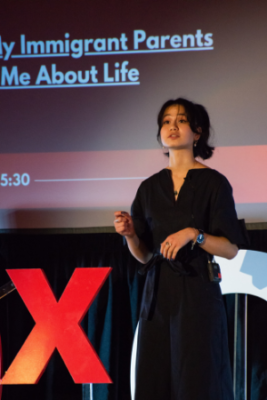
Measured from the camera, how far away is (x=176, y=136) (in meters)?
1.61

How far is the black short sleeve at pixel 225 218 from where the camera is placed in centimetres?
149

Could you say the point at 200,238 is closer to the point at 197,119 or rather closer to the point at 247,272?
the point at 197,119

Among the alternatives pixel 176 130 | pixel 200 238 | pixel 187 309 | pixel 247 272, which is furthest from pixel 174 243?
pixel 247 272

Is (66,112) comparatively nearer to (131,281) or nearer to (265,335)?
(131,281)

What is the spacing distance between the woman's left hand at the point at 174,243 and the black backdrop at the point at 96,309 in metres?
1.05

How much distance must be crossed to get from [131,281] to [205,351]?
1031 mm

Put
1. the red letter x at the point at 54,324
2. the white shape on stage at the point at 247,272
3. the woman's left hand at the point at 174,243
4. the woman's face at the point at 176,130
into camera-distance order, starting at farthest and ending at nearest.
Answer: the white shape on stage at the point at 247,272
the red letter x at the point at 54,324
the woman's face at the point at 176,130
the woman's left hand at the point at 174,243

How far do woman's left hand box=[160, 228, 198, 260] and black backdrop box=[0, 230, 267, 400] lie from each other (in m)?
1.05

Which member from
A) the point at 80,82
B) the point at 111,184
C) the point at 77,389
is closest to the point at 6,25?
the point at 80,82

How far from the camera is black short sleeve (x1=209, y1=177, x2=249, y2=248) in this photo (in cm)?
149

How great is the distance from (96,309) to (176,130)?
3.93 feet

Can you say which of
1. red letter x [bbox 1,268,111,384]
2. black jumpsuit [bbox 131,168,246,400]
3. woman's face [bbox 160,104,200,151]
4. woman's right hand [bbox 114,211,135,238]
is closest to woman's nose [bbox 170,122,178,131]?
woman's face [bbox 160,104,200,151]

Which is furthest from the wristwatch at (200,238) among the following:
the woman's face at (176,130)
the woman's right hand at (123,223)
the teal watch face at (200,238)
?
the woman's face at (176,130)

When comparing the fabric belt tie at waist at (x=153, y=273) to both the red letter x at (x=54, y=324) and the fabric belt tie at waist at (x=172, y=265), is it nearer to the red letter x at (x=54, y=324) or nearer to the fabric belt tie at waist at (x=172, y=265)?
the fabric belt tie at waist at (x=172, y=265)
